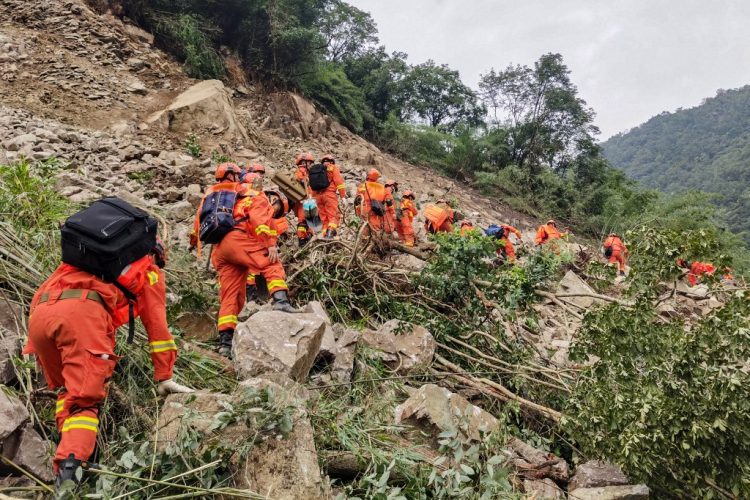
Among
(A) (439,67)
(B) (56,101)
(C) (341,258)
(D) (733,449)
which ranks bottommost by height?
(B) (56,101)

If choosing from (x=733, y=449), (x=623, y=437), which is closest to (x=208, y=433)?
(x=623, y=437)

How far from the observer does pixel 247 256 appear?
3.60m

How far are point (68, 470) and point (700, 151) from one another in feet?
231

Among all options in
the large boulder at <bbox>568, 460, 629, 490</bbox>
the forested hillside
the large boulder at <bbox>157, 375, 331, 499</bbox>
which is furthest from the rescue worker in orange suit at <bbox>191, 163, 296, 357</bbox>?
the forested hillside

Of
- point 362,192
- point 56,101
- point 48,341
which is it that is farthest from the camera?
point 56,101

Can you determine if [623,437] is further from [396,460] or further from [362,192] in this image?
[362,192]

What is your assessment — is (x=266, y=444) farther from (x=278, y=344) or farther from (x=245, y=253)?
(x=245, y=253)

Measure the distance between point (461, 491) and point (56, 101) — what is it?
10499 mm

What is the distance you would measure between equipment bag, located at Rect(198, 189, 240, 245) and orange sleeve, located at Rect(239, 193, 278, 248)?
10cm

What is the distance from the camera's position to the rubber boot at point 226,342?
3.33 m

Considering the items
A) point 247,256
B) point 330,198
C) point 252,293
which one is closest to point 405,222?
point 330,198

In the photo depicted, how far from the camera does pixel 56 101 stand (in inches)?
357

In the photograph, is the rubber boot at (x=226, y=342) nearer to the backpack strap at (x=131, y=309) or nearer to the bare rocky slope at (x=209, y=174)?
the bare rocky slope at (x=209, y=174)

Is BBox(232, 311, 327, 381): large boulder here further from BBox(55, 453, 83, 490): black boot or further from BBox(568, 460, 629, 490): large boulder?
BBox(568, 460, 629, 490): large boulder
